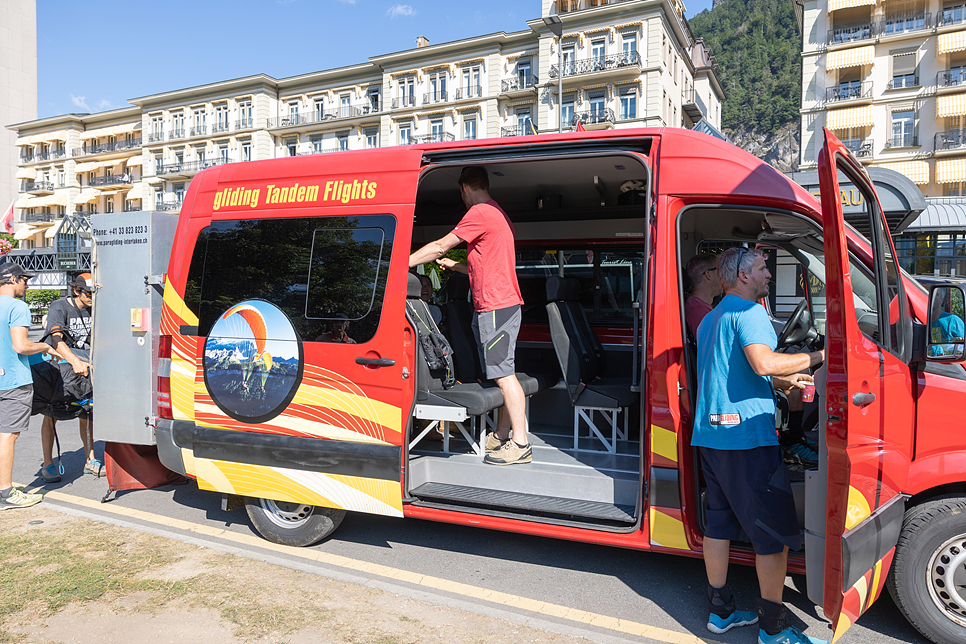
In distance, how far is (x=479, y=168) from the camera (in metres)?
4.55

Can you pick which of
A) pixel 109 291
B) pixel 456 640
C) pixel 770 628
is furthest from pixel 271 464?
pixel 770 628

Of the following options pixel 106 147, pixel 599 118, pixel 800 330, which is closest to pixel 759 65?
pixel 599 118

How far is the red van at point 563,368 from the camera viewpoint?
2908 mm

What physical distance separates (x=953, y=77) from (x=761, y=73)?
71.0 meters

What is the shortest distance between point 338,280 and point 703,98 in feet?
179

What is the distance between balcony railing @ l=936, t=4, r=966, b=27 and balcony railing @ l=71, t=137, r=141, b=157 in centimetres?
5984

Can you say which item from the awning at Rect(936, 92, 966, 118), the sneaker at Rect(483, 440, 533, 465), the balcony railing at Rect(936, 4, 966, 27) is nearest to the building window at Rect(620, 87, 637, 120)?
the awning at Rect(936, 92, 966, 118)

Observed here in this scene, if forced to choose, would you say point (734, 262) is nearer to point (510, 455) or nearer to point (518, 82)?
point (510, 455)

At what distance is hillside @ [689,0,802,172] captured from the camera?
305ft

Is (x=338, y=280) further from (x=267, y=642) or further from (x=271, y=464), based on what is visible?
(x=267, y=642)

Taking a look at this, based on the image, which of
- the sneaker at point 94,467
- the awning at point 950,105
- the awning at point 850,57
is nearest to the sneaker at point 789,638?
the sneaker at point 94,467

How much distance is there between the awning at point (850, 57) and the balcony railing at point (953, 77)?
140 inches

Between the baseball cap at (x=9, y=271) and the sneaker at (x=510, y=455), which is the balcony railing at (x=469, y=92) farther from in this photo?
the sneaker at (x=510, y=455)

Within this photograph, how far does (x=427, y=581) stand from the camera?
3916 mm
